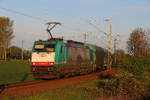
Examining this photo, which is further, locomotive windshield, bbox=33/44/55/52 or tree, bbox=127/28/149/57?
tree, bbox=127/28/149/57

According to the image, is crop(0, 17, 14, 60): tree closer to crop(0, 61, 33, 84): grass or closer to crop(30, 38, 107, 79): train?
crop(0, 61, 33, 84): grass

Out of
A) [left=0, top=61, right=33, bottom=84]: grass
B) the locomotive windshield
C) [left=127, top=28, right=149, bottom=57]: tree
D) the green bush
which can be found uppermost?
[left=127, top=28, right=149, bottom=57]: tree

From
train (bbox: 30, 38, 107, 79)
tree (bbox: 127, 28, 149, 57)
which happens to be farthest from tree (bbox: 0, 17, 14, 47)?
train (bbox: 30, 38, 107, 79)

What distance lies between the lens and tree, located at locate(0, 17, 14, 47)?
3156 inches

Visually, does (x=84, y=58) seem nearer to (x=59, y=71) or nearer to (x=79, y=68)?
(x=79, y=68)

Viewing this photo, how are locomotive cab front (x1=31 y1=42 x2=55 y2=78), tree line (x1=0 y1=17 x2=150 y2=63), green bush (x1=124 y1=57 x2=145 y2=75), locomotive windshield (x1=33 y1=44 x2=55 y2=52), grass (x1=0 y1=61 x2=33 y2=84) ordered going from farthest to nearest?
tree line (x1=0 y1=17 x2=150 y2=63) < grass (x1=0 y1=61 x2=33 y2=84) < green bush (x1=124 y1=57 x2=145 y2=75) < locomotive windshield (x1=33 y1=44 x2=55 y2=52) < locomotive cab front (x1=31 y1=42 x2=55 y2=78)

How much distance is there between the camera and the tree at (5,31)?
3156 inches

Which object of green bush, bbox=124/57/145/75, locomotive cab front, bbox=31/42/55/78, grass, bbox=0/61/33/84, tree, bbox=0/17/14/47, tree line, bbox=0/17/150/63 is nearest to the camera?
locomotive cab front, bbox=31/42/55/78

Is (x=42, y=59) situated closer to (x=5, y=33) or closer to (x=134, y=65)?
(x=134, y=65)

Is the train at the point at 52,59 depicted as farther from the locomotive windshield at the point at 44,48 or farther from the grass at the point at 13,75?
the grass at the point at 13,75

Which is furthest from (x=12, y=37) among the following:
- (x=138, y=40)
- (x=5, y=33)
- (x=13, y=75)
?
(x=13, y=75)

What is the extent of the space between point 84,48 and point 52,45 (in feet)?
26.6

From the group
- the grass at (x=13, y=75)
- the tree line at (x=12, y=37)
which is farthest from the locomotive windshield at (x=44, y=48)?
the tree line at (x=12, y=37)

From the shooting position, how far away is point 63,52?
21.9m
